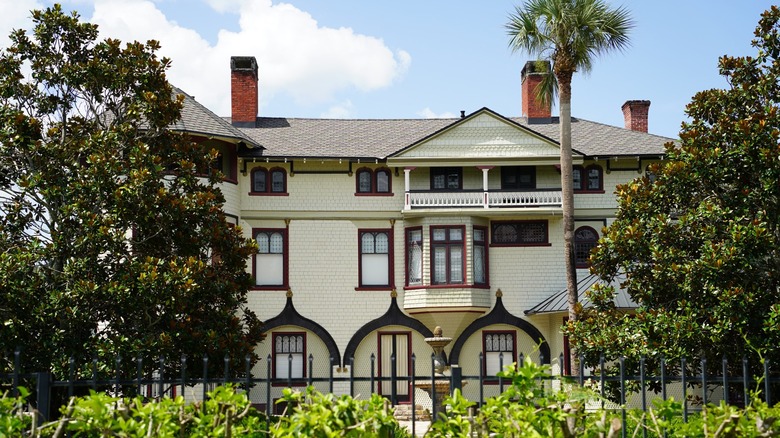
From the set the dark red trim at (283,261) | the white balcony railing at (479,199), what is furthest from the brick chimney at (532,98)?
the dark red trim at (283,261)

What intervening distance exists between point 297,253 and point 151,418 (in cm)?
2410

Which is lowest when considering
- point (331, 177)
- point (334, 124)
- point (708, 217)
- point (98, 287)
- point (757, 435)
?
point (757, 435)

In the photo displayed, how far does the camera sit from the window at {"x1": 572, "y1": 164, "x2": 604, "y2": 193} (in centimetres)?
3198

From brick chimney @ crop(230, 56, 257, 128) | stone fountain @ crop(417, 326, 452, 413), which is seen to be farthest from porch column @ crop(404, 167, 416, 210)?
brick chimney @ crop(230, 56, 257, 128)

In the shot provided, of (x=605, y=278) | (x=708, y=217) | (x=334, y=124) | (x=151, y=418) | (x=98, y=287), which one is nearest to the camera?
(x=151, y=418)

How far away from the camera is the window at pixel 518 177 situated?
32.1m

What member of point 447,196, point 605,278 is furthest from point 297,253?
point 605,278

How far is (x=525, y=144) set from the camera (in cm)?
3116

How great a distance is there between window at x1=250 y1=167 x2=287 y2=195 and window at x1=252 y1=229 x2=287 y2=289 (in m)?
1.34

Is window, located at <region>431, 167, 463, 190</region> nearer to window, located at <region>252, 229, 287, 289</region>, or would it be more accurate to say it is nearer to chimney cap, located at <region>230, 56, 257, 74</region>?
window, located at <region>252, 229, 287, 289</region>

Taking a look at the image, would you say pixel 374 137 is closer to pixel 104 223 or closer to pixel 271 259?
pixel 271 259

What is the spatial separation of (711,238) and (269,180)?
17.3 metres

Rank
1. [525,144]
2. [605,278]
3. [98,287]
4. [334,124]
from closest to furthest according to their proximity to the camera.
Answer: [98,287], [605,278], [525,144], [334,124]

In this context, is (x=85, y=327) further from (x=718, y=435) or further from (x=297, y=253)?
(x=297, y=253)
